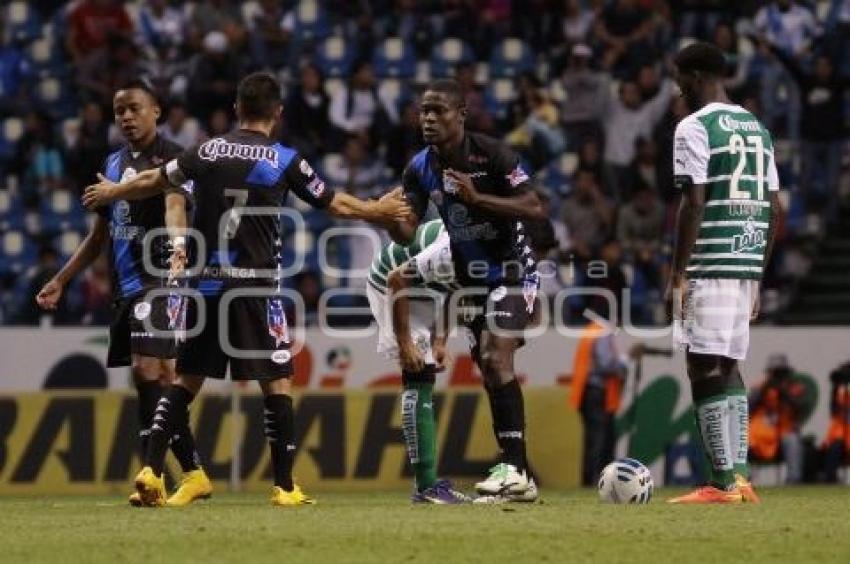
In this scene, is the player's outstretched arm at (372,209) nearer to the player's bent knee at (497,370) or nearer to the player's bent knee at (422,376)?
the player's bent knee at (497,370)

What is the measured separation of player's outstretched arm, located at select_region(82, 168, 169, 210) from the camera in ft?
38.9

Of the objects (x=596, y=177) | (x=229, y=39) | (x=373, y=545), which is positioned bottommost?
(x=373, y=545)

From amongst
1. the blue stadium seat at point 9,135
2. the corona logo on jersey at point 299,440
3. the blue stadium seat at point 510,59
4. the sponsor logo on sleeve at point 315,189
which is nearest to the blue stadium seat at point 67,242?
the blue stadium seat at point 9,135

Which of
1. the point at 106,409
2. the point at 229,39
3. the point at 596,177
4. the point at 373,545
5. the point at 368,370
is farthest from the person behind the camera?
the point at 229,39

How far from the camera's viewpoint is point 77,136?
2230 centimetres

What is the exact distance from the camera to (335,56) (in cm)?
2377

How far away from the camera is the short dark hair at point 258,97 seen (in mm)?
11734

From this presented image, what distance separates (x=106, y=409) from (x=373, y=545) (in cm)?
872

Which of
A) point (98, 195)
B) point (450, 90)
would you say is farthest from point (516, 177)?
point (98, 195)

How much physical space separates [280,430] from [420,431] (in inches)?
46.5

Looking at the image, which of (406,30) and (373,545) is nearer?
(373,545)

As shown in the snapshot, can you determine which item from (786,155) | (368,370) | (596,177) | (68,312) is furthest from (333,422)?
(786,155)

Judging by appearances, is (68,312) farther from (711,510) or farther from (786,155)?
(711,510)

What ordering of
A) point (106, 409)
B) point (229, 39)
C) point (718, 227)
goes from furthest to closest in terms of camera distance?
point (229, 39), point (106, 409), point (718, 227)
